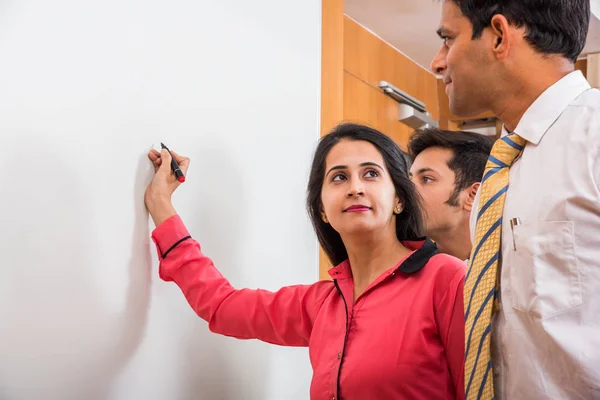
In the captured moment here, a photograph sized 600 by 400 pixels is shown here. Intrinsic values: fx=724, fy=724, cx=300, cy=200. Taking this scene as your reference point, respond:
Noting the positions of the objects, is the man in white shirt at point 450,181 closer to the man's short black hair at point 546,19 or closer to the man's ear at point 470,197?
the man's ear at point 470,197

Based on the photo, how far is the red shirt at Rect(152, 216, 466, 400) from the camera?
1.29 metres

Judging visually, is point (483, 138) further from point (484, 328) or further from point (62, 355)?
point (62, 355)

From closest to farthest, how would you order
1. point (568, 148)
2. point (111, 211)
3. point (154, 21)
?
point (568, 148), point (111, 211), point (154, 21)

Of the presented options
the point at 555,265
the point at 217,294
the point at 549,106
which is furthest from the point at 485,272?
the point at 217,294

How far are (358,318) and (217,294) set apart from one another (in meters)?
0.32

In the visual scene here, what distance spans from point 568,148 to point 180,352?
2.93ft

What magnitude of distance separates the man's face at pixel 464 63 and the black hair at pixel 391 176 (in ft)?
1.10

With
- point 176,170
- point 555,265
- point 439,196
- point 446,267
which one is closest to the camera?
point 555,265

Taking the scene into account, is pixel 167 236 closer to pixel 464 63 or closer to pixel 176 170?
pixel 176 170

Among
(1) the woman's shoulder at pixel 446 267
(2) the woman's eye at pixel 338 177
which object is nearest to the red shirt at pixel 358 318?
(1) the woman's shoulder at pixel 446 267

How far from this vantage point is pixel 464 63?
45.9 inches

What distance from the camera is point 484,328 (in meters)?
1.07

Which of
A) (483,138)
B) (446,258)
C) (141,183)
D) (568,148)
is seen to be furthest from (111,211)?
(483,138)

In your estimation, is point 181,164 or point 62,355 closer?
point 62,355
